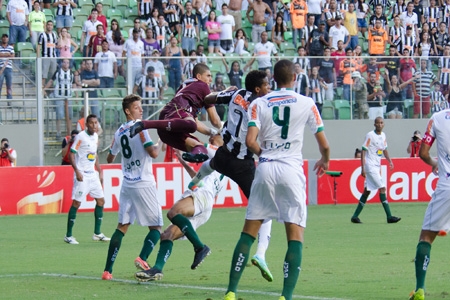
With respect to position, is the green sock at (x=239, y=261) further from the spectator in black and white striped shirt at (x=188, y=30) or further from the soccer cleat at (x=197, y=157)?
the spectator in black and white striped shirt at (x=188, y=30)

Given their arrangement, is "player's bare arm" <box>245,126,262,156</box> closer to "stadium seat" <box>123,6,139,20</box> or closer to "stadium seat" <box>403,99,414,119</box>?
"stadium seat" <box>403,99,414,119</box>

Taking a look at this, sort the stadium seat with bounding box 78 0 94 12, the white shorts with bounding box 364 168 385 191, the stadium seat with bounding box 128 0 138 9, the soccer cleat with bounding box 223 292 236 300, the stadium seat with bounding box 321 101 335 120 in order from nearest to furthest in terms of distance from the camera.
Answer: the soccer cleat with bounding box 223 292 236 300 < the white shorts with bounding box 364 168 385 191 < the stadium seat with bounding box 321 101 335 120 < the stadium seat with bounding box 78 0 94 12 < the stadium seat with bounding box 128 0 138 9

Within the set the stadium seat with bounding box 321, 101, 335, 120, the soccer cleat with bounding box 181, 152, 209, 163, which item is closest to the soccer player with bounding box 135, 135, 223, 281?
the soccer cleat with bounding box 181, 152, 209, 163

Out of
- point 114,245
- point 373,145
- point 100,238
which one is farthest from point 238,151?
point 373,145

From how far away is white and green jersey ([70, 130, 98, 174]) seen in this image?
18328mm

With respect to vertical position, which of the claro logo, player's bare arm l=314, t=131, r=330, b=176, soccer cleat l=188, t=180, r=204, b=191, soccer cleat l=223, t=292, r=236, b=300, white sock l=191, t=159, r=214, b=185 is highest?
player's bare arm l=314, t=131, r=330, b=176

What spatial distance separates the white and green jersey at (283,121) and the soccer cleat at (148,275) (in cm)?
278

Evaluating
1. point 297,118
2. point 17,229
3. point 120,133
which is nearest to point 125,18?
point 17,229

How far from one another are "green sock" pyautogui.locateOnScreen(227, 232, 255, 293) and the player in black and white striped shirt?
1723 centimetres

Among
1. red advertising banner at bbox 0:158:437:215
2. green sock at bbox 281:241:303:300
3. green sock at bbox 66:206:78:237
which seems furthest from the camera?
red advertising banner at bbox 0:158:437:215

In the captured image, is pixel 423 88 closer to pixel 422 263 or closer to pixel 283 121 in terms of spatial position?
pixel 422 263

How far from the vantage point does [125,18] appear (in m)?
30.4

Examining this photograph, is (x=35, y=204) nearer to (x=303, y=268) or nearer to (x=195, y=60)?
(x=195, y=60)

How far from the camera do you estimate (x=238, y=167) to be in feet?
36.6
